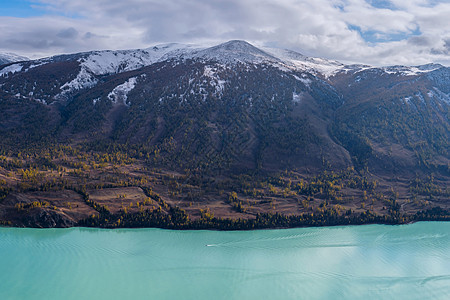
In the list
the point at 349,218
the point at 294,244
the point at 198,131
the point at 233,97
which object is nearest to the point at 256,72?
the point at 233,97

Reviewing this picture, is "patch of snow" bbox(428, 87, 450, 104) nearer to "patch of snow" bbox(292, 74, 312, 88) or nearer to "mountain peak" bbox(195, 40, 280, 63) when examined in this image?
"patch of snow" bbox(292, 74, 312, 88)

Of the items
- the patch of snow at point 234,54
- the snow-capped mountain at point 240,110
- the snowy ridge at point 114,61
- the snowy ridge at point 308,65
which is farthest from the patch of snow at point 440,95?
the snowy ridge at point 114,61

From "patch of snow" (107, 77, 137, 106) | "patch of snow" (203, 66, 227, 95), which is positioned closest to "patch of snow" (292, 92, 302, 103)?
"patch of snow" (203, 66, 227, 95)

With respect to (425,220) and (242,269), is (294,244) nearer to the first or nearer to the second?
(242,269)

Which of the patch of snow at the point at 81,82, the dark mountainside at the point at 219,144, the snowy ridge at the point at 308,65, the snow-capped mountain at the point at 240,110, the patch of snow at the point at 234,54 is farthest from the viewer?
the snowy ridge at the point at 308,65

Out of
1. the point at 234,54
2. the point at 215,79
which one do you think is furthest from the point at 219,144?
the point at 234,54

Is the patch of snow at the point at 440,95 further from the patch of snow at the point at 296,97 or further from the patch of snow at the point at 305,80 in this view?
the patch of snow at the point at 296,97
